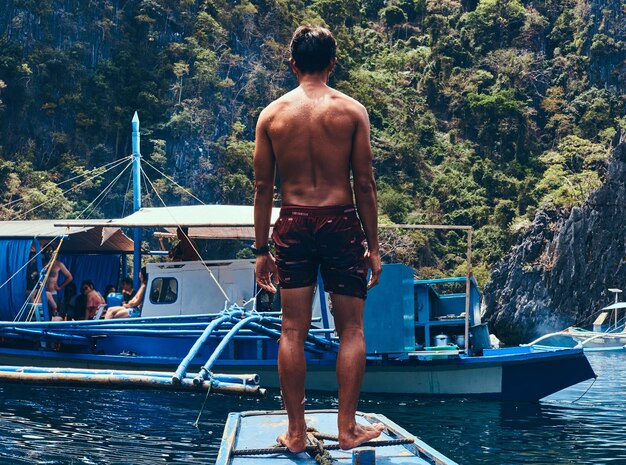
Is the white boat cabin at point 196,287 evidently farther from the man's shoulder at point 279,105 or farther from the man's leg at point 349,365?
the man's shoulder at point 279,105

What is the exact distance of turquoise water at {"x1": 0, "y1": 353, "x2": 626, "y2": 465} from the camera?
1048cm

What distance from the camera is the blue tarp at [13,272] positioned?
636 inches

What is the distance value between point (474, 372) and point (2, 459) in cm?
798

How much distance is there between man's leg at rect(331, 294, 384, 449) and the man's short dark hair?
4.19 feet

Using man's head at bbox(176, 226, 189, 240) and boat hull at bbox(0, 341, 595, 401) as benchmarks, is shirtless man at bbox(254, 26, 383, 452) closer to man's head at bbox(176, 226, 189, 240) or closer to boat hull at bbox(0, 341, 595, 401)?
boat hull at bbox(0, 341, 595, 401)

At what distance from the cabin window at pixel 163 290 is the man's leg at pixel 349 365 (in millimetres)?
11108

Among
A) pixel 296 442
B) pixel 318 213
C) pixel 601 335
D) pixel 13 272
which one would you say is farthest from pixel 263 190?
pixel 601 335

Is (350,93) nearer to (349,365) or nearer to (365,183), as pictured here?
(365,183)

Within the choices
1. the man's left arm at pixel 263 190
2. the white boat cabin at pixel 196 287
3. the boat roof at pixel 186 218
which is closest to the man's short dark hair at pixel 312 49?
the man's left arm at pixel 263 190

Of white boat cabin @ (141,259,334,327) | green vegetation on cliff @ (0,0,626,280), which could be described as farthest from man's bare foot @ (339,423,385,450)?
green vegetation on cliff @ (0,0,626,280)

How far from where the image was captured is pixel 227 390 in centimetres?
589

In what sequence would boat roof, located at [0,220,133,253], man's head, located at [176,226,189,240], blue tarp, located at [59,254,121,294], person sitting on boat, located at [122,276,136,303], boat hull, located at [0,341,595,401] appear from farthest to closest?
blue tarp, located at [59,254,121,294] → person sitting on boat, located at [122,276,136,303] → boat roof, located at [0,220,133,253] → man's head, located at [176,226,189,240] → boat hull, located at [0,341,595,401]

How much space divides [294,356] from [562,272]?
116 ft

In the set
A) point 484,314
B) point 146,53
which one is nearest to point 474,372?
point 484,314
